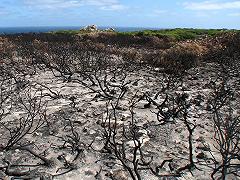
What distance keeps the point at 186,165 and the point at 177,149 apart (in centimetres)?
84

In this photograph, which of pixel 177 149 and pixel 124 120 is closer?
pixel 177 149

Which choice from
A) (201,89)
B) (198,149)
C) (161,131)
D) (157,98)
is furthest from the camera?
(201,89)

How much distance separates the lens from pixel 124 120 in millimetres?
8664

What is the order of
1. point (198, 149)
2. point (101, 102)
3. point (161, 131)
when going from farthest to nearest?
point (101, 102) → point (161, 131) → point (198, 149)

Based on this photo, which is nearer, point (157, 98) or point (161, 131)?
point (161, 131)

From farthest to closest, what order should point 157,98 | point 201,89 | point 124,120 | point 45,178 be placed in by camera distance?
point 201,89, point 157,98, point 124,120, point 45,178

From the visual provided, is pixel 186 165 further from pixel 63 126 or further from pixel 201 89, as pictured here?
pixel 201 89

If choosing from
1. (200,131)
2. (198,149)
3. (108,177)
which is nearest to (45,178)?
(108,177)

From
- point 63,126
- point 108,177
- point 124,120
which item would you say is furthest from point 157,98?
point 108,177

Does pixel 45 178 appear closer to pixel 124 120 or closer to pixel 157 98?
pixel 124 120

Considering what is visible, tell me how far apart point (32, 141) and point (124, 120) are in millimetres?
2232

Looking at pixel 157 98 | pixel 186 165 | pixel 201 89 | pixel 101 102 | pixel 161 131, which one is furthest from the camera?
pixel 201 89

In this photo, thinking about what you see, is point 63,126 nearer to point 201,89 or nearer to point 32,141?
point 32,141

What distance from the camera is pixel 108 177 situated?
591 centimetres
